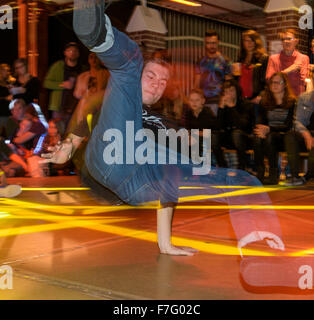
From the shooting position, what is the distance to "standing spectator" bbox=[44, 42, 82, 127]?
20.6ft

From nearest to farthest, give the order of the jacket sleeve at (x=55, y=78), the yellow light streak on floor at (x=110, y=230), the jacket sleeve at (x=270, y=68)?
1. the yellow light streak on floor at (x=110, y=230)
2. the jacket sleeve at (x=270, y=68)
3. the jacket sleeve at (x=55, y=78)

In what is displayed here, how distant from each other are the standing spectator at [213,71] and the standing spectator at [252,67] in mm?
164

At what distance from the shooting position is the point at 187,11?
10492 millimetres

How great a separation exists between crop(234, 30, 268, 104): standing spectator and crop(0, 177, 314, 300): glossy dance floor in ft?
6.60

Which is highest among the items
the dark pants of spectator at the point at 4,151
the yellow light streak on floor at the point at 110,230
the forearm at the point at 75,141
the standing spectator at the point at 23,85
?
the standing spectator at the point at 23,85

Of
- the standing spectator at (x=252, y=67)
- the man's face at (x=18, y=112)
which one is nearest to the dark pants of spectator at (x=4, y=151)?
the man's face at (x=18, y=112)

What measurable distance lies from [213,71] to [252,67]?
46cm

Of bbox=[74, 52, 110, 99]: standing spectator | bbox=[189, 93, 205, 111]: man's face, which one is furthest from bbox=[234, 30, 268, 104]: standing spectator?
bbox=[74, 52, 110, 99]: standing spectator

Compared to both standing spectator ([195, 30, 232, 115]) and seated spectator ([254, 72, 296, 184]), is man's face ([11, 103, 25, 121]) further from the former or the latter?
seated spectator ([254, 72, 296, 184])

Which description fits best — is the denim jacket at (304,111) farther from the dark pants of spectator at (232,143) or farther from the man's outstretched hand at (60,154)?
the man's outstretched hand at (60,154)

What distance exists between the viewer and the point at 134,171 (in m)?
2.16

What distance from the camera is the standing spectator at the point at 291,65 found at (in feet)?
19.6

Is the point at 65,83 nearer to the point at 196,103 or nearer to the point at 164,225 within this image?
the point at 196,103

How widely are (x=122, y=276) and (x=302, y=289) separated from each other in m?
0.75
